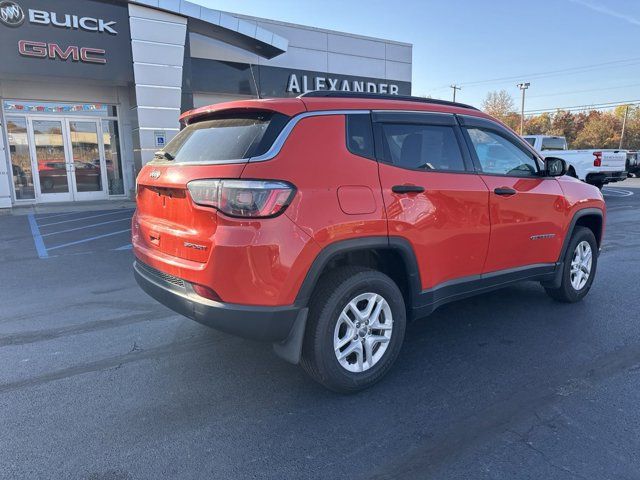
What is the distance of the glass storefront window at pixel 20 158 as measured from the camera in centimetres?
1348

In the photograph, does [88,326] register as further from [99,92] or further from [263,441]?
[99,92]

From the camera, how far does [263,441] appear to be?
2.62 meters

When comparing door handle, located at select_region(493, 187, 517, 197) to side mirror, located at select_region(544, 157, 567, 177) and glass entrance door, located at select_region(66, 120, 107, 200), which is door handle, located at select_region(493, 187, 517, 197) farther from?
glass entrance door, located at select_region(66, 120, 107, 200)

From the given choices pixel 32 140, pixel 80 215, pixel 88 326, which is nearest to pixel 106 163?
pixel 32 140

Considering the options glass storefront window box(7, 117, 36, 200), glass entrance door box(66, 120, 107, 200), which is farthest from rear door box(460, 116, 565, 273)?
glass storefront window box(7, 117, 36, 200)

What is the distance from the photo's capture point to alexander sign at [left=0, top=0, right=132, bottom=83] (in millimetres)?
11312

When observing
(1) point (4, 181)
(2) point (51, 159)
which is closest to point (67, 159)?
(2) point (51, 159)

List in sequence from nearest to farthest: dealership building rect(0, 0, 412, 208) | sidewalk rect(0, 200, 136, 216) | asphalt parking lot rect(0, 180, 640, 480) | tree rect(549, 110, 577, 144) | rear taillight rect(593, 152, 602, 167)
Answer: asphalt parking lot rect(0, 180, 640, 480), dealership building rect(0, 0, 412, 208), sidewalk rect(0, 200, 136, 216), rear taillight rect(593, 152, 602, 167), tree rect(549, 110, 577, 144)

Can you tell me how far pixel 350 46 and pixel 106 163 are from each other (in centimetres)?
982

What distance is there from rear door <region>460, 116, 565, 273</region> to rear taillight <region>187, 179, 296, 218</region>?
1919mm

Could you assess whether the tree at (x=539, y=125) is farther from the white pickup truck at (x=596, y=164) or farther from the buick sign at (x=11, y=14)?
the buick sign at (x=11, y=14)

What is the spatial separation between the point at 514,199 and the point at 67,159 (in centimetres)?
1422

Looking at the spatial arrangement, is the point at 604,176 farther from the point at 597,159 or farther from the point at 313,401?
the point at 313,401

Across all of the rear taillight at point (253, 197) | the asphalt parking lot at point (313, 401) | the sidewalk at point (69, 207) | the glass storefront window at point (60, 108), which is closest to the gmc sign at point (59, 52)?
the glass storefront window at point (60, 108)
